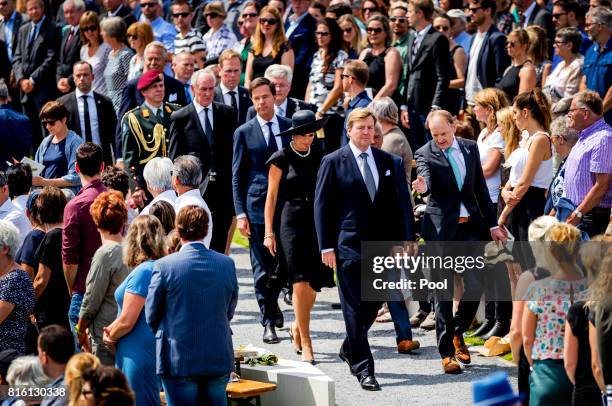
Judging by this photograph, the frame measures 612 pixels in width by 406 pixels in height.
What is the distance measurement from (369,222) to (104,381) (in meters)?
3.89

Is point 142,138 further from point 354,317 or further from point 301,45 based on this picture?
point 301,45

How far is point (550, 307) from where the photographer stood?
7.16 m

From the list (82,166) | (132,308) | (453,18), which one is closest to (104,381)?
(132,308)

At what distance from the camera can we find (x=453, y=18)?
14.8m

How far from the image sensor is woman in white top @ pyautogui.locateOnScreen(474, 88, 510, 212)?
35.0 feet

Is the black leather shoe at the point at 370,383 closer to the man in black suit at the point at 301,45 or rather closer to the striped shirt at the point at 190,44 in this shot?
the man in black suit at the point at 301,45

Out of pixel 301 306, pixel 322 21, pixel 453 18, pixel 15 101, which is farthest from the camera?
pixel 15 101

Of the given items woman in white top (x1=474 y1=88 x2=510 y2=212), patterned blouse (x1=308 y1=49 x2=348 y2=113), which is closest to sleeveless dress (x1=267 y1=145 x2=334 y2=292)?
woman in white top (x1=474 y1=88 x2=510 y2=212)

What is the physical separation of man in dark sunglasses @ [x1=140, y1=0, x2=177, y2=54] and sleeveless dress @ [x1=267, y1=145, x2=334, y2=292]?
5968 mm

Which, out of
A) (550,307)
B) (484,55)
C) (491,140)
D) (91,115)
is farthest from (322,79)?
(550,307)

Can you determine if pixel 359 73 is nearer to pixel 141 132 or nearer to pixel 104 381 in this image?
pixel 141 132

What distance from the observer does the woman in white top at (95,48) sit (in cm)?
1476

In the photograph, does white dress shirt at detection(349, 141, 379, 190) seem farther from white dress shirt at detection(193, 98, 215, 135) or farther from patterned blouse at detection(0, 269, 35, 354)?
patterned blouse at detection(0, 269, 35, 354)

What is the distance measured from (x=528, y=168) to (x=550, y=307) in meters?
3.17
